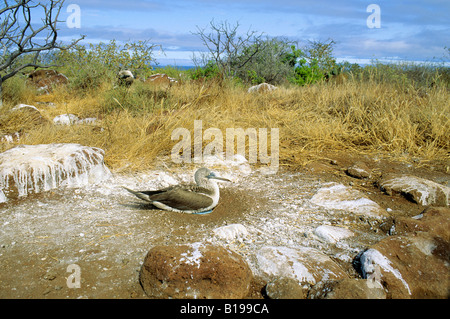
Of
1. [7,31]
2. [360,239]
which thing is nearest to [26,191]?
[360,239]

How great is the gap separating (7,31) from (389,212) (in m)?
8.82

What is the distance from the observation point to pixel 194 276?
245 cm

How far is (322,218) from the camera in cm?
365

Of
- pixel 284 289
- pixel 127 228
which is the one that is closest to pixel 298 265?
pixel 284 289

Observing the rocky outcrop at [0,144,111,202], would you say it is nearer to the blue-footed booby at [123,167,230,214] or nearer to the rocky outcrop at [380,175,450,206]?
the blue-footed booby at [123,167,230,214]

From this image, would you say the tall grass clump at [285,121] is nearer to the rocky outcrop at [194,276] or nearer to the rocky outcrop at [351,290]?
the rocky outcrop at [194,276]

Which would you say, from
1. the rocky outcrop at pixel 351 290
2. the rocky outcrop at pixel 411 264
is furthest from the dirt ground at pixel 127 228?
the rocky outcrop at pixel 351 290

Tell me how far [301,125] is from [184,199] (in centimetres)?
379

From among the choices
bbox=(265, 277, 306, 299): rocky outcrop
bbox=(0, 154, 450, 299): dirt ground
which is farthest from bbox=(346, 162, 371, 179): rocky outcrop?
bbox=(265, 277, 306, 299): rocky outcrop

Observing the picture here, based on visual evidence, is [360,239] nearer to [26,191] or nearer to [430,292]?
[430,292]

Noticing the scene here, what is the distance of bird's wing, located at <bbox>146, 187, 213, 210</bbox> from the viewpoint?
359 centimetres

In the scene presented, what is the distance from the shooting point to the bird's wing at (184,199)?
359cm
